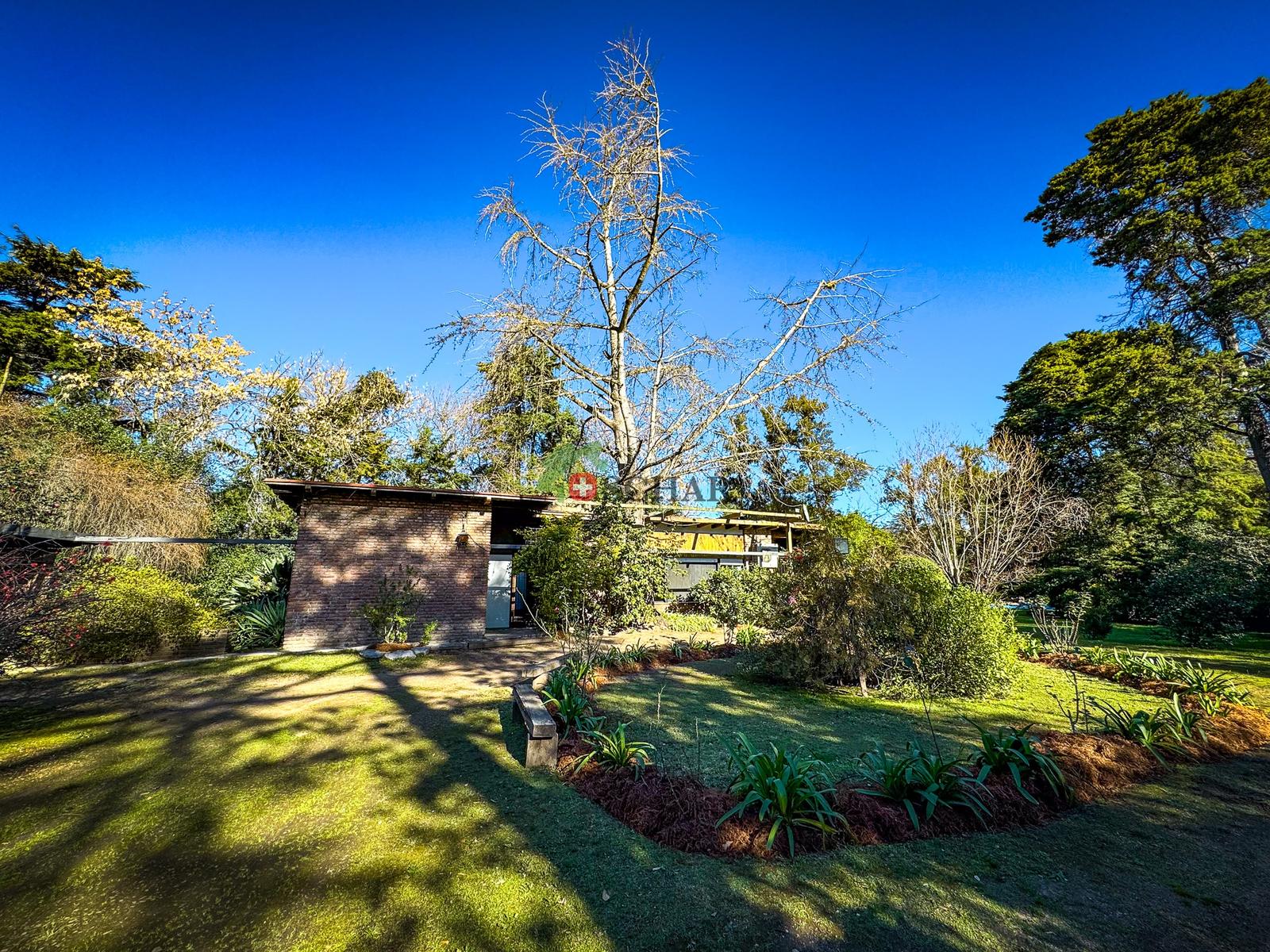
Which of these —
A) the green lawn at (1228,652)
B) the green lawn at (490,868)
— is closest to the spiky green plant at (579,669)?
the green lawn at (490,868)

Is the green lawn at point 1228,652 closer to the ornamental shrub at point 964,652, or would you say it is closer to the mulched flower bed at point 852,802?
the ornamental shrub at point 964,652

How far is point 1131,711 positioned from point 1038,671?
2.89m

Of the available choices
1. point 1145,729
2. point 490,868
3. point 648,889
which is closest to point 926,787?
point 648,889

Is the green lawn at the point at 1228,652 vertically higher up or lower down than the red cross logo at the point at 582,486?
lower down

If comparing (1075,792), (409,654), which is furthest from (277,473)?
(1075,792)

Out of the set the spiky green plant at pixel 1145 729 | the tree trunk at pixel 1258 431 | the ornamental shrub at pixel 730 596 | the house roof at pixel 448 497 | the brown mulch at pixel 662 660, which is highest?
the tree trunk at pixel 1258 431

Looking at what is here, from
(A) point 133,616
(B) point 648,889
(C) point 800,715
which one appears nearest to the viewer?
(B) point 648,889

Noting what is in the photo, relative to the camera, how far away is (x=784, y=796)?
3.02 metres

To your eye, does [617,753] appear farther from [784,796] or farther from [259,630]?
[259,630]

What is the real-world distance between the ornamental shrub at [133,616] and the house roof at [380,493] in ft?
7.89

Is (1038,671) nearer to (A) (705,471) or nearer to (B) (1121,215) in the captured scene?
(A) (705,471)

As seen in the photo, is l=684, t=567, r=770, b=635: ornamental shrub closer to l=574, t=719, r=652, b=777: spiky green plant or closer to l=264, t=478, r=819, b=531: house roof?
l=264, t=478, r=819, b=531: house roof

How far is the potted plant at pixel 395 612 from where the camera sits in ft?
31.6

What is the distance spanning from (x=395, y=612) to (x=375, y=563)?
1.09m
